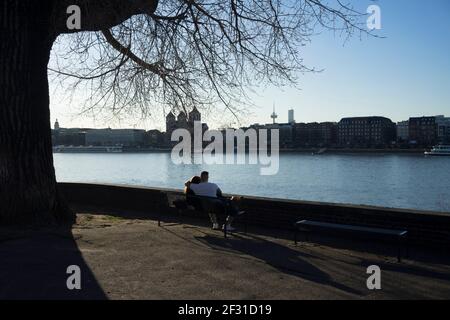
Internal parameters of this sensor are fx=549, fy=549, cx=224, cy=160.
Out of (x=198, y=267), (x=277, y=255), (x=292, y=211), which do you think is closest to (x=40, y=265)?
(x=198, y=267)

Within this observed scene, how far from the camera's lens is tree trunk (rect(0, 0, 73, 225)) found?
365 inches

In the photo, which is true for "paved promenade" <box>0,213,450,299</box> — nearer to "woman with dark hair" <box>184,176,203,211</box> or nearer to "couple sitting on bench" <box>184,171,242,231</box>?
"couple sitting on bench" <box>184,171,242,231</box>

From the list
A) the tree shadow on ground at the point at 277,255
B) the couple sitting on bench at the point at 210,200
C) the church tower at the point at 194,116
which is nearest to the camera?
the tree shadow on ground at the point at 277,255

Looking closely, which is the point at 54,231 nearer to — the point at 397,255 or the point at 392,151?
the point at 397,255

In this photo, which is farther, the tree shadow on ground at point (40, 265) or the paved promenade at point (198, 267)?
the paved promenade at point (198, 267)

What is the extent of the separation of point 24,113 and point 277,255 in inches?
200

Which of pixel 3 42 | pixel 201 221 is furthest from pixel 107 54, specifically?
pixel 201 221

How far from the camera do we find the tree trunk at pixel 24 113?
9273 millimetres

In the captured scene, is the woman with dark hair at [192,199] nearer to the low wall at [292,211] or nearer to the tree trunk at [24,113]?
the low wall at [292,211]

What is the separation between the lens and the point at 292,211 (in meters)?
10.5

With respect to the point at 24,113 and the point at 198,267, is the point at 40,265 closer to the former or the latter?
the point at 198,267

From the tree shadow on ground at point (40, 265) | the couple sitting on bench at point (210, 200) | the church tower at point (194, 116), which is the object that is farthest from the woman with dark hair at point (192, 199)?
the church tower at point (194, 116)

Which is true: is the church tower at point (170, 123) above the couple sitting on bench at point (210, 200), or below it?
above

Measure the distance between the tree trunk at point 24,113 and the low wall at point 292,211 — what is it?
118 inches
